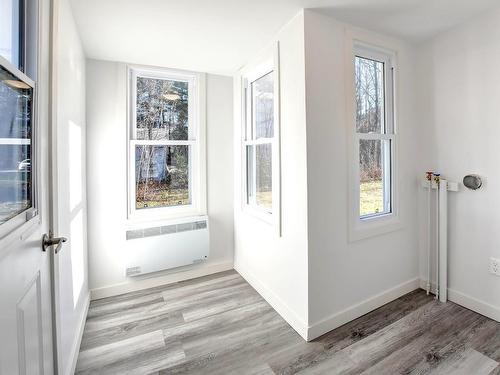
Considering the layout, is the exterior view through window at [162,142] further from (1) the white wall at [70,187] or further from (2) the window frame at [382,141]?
(2) the window frame at [382,141]

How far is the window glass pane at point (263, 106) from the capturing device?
257cm

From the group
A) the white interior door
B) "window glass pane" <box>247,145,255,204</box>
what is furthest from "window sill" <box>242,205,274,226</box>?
the white interior door

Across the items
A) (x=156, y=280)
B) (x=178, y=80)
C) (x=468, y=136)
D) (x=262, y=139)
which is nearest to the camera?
(x=468, y=136)

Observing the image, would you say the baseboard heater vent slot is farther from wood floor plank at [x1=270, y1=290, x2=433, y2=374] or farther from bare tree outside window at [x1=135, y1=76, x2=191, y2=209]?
wood floor plank at [x1=270, y1=290, x2=433, y2=374]

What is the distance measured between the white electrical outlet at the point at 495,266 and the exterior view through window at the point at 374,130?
82cm

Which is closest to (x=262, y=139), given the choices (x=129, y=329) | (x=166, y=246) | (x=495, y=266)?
(x=166, y=246)

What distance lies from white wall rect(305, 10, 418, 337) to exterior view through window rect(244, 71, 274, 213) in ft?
1.97

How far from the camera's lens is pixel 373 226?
2.27 metres

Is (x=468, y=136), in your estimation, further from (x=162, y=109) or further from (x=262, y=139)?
(x=162, y=109)

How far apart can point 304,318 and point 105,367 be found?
1.42m

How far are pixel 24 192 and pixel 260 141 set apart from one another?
1.96 m

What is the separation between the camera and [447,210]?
7.81 ft

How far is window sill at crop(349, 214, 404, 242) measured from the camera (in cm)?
215

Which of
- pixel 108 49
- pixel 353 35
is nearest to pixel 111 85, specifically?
pixel 108 49
